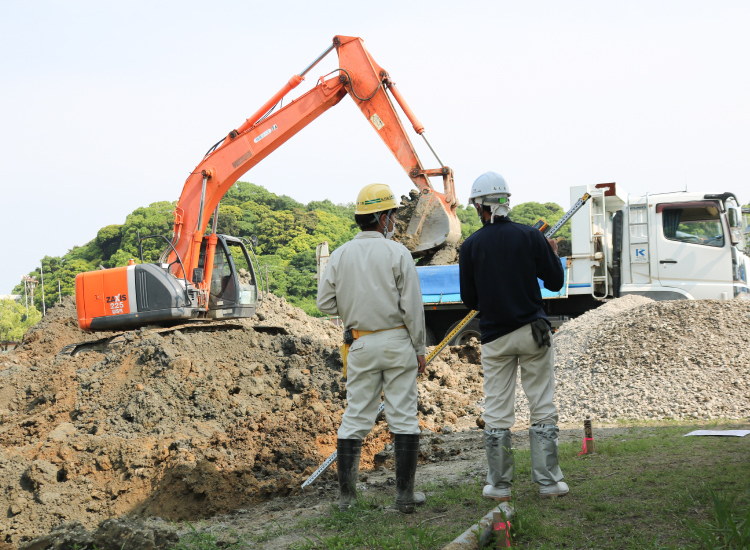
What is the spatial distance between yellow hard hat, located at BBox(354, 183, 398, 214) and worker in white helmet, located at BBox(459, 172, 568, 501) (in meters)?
0.56

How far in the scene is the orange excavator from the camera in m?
10.2

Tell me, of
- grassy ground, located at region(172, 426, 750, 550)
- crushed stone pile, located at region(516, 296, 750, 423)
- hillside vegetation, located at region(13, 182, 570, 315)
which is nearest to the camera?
grassy ground, located at region(172, 426, 750, 550)

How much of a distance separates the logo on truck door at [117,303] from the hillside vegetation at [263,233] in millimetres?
30449

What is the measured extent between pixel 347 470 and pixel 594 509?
1432 millimetres

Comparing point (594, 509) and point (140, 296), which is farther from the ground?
point (140, 296)

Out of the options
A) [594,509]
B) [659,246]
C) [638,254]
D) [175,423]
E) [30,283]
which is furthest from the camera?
[30,283]

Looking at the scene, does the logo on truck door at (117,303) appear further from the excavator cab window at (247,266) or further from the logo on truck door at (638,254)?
the logo on truck door at (638,254)

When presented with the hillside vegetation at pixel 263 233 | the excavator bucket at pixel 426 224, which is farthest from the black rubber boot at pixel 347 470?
the hillside vegetation at pixel 263 233

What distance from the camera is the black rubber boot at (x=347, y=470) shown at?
3.80m

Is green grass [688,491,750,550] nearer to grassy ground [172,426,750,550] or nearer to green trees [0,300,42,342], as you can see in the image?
grassy ground [172,426,750,550]

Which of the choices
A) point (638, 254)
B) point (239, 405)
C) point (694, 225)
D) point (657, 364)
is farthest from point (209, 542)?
point (694, 225)

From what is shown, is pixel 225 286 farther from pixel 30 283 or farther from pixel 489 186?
pixel 30 283

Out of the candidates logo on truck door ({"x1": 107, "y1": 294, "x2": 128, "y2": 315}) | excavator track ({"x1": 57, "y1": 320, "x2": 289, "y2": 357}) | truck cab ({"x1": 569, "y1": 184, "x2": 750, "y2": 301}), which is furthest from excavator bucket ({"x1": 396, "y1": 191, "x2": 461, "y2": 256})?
logo on truck door ({"x1": 107, "y1": 294, "x2": 128, "y2": 315})

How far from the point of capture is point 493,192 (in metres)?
3.93
